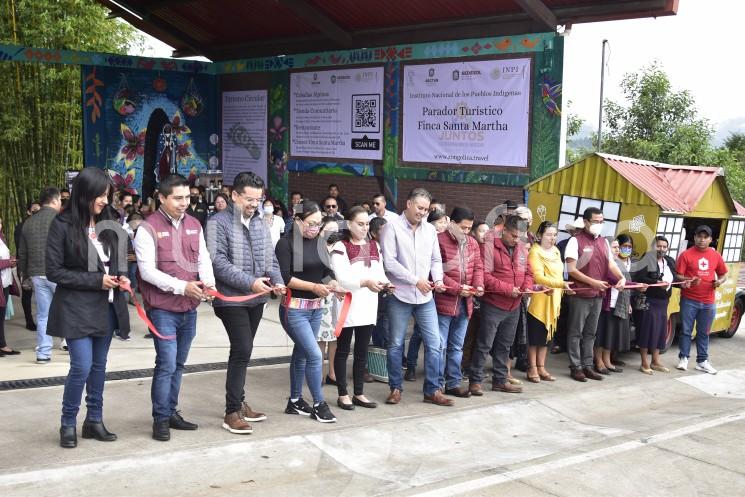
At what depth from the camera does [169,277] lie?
18.6 ft

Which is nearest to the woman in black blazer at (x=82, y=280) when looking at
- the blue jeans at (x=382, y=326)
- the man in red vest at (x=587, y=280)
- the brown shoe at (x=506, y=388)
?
the blue jeans at (x=382, y=326)

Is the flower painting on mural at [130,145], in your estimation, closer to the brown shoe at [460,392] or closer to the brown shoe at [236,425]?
the brown shoe at [460,392]

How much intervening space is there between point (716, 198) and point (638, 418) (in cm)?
451

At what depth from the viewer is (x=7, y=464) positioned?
17.1 ft

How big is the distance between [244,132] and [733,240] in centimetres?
1128

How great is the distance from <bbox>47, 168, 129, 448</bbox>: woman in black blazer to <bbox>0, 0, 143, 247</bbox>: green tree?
12.6 metres

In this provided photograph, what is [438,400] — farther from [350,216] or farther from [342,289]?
[350,216]

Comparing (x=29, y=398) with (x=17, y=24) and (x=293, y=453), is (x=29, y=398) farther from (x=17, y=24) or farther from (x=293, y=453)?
(x=17, y=24)

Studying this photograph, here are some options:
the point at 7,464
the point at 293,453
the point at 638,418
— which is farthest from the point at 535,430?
the point at 7,464

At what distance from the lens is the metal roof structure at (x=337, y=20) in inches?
498

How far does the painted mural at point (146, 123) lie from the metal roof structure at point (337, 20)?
1.08 meters

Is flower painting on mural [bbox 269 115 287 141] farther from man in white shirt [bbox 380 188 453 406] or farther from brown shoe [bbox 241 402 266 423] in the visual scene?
brown shoe [bbox 241 402 266 423]

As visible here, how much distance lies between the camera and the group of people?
18.4 ft

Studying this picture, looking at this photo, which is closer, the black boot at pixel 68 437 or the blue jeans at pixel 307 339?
the black boot at pixel 68 437
